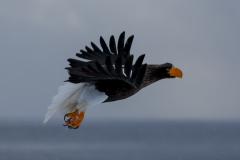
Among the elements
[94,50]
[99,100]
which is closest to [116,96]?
[99,100]

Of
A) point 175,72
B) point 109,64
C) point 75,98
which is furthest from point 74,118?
point 175,72

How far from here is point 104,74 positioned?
13.7 meters

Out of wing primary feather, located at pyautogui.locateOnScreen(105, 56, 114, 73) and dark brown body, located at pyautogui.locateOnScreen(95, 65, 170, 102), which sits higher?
wing primary feather, located at pyautogui.locateOnScreen(105, 56, 114, 73)

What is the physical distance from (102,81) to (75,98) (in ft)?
1.83

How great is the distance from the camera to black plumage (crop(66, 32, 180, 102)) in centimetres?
1359

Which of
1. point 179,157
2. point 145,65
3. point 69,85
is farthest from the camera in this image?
point 179,157

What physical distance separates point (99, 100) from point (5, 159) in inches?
1226

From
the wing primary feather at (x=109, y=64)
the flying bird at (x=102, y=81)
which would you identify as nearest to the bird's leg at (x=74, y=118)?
the flying bird at (x=102, y=81)

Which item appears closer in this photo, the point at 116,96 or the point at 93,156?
the point at 116,96

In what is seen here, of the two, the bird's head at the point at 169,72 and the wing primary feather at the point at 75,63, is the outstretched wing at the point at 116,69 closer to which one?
the wing primary feather at the point at 75,63

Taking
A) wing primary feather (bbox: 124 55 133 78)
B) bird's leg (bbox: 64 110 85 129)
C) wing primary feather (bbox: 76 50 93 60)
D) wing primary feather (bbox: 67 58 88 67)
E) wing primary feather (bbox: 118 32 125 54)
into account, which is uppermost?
wing primary feather (bbox: 76 50 93 60)

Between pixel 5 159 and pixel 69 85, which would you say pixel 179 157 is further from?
pixel 69 85

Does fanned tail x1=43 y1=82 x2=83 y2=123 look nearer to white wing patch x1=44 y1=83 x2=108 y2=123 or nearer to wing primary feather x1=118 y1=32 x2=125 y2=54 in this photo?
white wing patch x1=44 y1=83 x2=108 y2=123

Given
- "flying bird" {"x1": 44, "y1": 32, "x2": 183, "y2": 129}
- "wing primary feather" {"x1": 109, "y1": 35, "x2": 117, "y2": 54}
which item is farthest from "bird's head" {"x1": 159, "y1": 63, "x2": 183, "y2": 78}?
"wing primary feather" {"x1": 109, "y1": 35, "x2": 117, "y2": 54}
